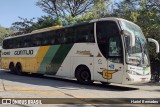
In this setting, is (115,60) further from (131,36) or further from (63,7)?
(63,7)

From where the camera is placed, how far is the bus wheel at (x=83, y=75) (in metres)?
16.4

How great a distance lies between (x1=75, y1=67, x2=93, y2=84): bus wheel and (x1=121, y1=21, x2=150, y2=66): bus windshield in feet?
9.63

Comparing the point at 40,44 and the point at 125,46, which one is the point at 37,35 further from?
the point at 125,46

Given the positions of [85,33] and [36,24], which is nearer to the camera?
[85,33]

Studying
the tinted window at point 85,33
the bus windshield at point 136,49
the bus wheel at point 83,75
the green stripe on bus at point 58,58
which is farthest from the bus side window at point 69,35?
the bus windshield at point 136,49

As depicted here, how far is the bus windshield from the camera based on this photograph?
14.3 metres

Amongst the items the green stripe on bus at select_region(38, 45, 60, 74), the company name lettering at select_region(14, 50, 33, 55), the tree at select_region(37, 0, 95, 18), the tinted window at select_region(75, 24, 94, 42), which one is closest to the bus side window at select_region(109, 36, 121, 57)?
the tinted window at select_region(75, 24, 94, 42)

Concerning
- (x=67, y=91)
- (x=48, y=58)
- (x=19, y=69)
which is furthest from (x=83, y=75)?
(x=19, y=69)

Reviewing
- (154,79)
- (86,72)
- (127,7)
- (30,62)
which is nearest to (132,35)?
(86,72)

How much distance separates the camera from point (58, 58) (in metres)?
18.9

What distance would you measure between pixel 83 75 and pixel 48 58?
13.1ft

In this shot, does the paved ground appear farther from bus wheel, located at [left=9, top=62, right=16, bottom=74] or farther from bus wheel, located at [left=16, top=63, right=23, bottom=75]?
bus wheel, located at [left=9, top=62, right=16, bottom=74]

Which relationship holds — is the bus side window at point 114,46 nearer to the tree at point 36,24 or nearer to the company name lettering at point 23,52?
the company name lettering at point 23,52

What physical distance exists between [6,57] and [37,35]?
6.23 meters
